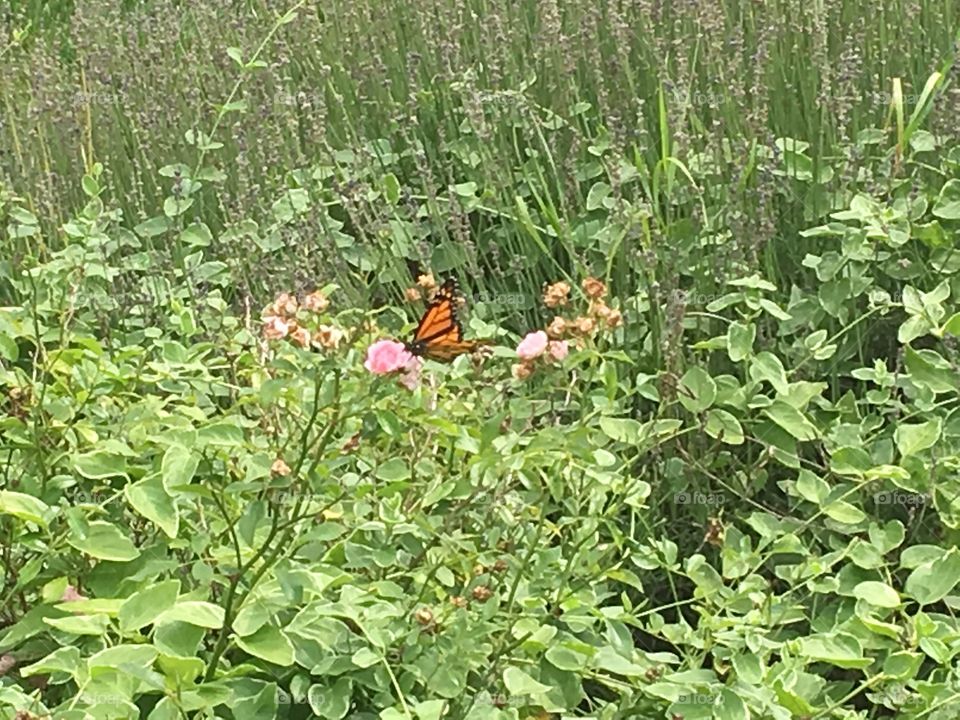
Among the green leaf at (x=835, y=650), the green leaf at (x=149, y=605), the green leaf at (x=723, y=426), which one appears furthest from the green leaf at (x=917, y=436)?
the green leaf at (x=149, y=605)

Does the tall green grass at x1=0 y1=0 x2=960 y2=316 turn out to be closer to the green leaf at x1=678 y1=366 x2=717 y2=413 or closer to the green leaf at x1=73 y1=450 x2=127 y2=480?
the green leaf at x1=678 y1=366 x2=717 y2=413

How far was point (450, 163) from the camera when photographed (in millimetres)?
3170

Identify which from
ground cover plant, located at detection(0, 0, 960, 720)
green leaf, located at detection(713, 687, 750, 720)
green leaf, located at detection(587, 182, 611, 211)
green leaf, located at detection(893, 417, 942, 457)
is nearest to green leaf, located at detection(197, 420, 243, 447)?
ground cover plant, located at detection(0, 0, 960, 720)

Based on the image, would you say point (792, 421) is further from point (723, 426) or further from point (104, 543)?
point (104, 543)

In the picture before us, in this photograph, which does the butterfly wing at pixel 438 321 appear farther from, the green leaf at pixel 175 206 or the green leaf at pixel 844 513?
the green leaf at pixel 175 206

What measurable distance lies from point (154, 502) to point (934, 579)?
1101mm

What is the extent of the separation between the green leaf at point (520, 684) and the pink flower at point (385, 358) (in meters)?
0.42

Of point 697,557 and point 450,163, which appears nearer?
point 697,557

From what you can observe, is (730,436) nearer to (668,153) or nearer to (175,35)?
(668,153)

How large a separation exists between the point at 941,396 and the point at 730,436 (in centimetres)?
46

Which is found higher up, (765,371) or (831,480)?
(765,371)

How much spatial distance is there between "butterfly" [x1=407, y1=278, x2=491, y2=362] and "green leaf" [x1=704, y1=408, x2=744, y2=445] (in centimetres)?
61

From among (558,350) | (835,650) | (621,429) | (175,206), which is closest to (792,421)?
(621,429)

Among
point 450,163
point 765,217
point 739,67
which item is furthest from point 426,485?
point 739,67
